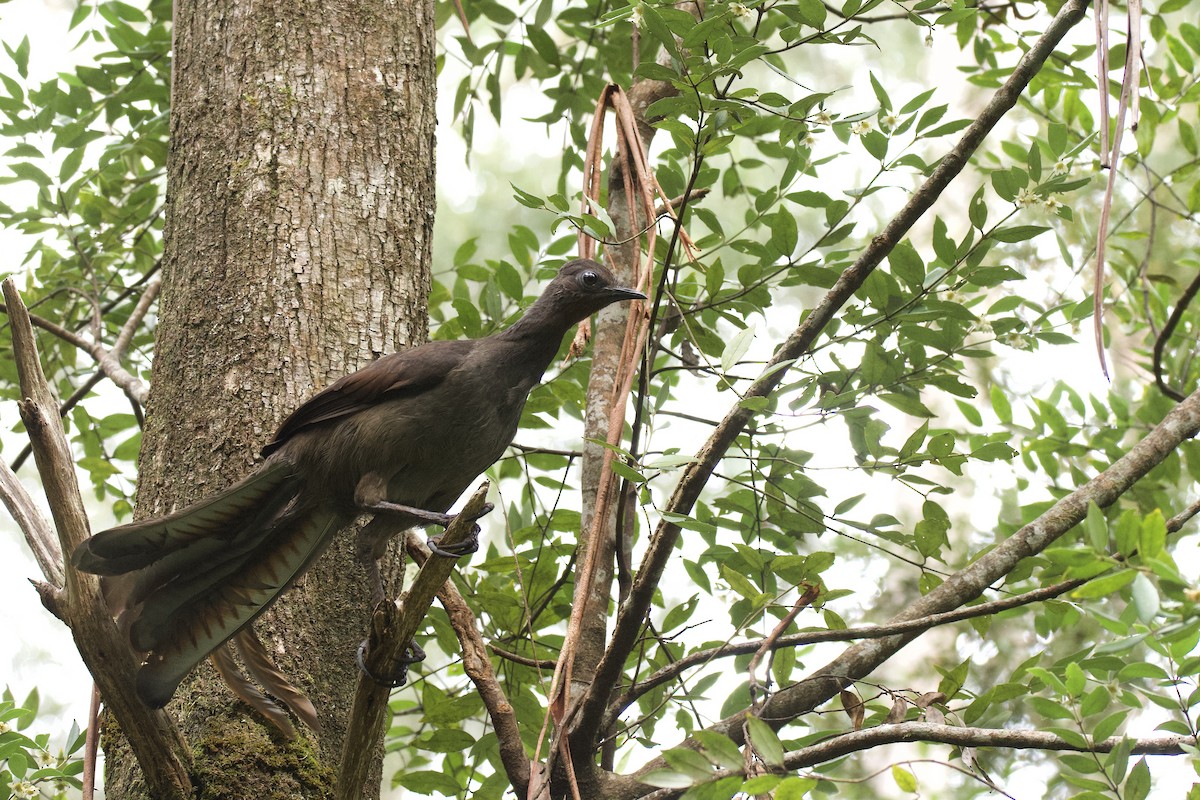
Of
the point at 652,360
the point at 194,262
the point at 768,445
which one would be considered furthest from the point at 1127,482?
the point at 194,262

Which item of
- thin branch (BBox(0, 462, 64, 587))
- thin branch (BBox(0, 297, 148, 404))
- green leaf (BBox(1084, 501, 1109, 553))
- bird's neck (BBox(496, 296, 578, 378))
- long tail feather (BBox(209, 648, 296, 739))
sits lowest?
green leaf (BBox(1084, 501, 1109, 553))

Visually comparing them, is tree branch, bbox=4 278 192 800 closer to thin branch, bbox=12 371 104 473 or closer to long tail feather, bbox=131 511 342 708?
long tail feather, bbox=131 511 342 708

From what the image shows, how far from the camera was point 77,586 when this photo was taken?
2156 mm

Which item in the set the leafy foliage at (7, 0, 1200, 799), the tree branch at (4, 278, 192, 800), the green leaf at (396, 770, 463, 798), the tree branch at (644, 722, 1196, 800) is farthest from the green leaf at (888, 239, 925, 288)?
the tree branch at (4, 278, 192, 800)

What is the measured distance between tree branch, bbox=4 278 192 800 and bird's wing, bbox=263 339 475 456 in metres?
0.57

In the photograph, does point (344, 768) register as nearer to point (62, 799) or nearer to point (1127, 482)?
point (62, 799)

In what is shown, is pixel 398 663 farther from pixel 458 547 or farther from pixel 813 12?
pixel 813 12

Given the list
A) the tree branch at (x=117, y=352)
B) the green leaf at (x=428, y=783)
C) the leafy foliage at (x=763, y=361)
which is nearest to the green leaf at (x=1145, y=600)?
the leafy foliage at (x=763, y=361)

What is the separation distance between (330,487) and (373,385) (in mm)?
327

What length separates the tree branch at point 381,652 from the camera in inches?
85.0

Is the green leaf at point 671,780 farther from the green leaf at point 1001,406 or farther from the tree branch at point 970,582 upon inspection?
the green leaf at point 1001,406

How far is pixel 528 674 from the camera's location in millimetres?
3674

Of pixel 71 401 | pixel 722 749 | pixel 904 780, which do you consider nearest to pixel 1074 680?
pixel 904 780

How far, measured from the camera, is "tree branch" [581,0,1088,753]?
2311mm
